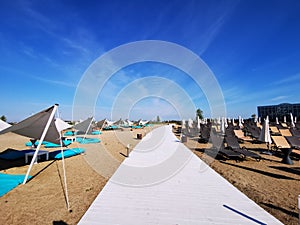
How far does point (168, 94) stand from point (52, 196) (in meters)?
13.8

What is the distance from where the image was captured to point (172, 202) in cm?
319

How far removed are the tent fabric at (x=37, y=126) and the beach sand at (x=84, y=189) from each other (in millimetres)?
1157

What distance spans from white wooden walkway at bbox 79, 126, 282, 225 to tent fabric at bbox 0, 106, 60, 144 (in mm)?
2860

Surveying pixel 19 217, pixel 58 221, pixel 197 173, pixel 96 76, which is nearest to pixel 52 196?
pixel 19 217

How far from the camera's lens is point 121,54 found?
11.3 metres

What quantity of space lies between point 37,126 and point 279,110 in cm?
4210

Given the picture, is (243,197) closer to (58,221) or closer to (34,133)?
(58,221)

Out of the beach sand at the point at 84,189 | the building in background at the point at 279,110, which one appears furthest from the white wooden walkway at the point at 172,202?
the building in background at the point at 279,110

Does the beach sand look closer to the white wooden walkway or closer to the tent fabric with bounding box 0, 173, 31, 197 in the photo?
the tent fabric with bounding box 0, 173, 31, 197

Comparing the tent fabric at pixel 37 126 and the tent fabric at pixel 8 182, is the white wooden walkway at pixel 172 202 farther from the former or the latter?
the tent fabric at pixel 37 126

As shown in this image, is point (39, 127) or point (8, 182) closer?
point (8, 182)

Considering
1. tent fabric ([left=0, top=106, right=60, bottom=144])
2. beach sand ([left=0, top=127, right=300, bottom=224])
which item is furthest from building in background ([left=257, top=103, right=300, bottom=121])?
tent fabric ([left=0, top=106, right=60, bottom=144])

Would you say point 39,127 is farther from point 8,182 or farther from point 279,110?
point 279,110

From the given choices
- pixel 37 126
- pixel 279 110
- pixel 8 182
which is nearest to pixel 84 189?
pixel 8 182
